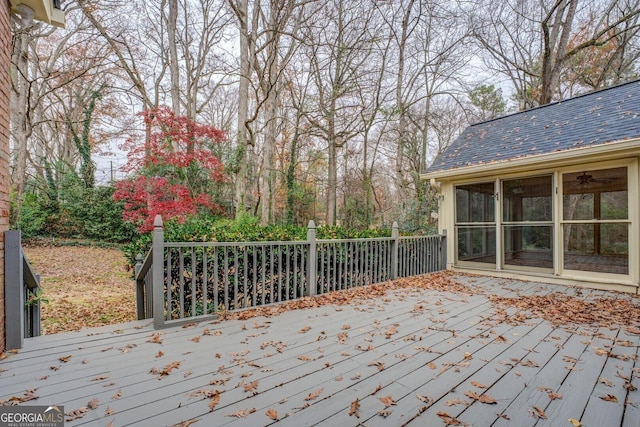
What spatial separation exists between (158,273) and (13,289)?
104cm

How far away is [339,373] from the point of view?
2.13m

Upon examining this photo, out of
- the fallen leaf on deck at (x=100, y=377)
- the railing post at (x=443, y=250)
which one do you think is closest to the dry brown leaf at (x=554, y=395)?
the fallen leaf on deck at (x=100, y=377)

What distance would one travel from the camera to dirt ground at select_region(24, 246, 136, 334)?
14.9 ft

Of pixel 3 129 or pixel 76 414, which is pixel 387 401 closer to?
pixel 76 414

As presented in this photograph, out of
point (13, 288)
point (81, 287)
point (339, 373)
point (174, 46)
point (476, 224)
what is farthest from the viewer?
point (174, 46)

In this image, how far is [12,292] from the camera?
94.7 inches

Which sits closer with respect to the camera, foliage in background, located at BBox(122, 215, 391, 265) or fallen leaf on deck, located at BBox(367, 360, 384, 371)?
fallen leaf on deck, located at BBox(367, 360, 384, 371)

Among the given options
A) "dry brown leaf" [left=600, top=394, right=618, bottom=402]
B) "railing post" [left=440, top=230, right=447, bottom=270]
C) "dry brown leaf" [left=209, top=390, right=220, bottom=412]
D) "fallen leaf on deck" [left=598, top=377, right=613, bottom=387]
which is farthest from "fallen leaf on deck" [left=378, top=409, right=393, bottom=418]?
"railing post" [left=440, top=230, right=447, bottom=270]

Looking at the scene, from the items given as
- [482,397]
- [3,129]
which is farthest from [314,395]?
[3,129]

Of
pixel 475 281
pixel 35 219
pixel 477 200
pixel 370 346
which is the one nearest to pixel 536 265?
pixel 475 281

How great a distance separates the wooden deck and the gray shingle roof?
11.3 ft

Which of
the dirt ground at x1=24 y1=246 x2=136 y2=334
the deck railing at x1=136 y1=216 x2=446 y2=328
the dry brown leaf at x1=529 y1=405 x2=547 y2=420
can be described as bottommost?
the dirt ground at x1=24 y1=246 x2=136 y2=334

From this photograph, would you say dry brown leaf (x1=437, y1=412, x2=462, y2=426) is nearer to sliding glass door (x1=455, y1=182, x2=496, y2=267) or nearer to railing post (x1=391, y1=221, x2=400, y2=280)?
railing post (x1=391, y1=221, x2=400, y2=280)

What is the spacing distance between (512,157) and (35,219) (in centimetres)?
1414
